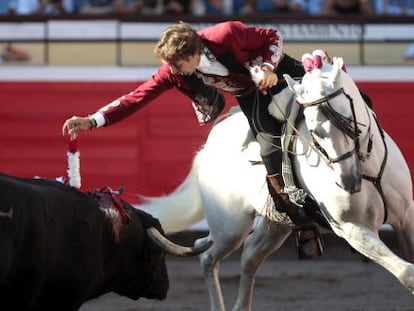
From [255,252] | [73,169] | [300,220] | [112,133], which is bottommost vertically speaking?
[112,133]

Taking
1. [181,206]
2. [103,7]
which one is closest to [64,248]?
[181,206]

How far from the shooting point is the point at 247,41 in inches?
177

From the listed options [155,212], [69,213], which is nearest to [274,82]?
[69,213]

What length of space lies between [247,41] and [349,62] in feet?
13.1

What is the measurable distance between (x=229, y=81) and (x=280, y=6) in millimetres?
4233

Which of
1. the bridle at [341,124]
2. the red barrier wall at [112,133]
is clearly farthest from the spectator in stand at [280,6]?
the bridle at [341,124]

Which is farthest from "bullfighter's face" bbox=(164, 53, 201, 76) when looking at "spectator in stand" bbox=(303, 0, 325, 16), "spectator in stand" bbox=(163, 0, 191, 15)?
"spectator in stand" bbox=(303, 0, 325, 16)

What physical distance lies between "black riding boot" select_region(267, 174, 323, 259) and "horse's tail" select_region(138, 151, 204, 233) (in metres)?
0.98

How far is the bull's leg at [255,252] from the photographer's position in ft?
17.2

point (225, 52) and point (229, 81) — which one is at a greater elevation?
point (225, 52)

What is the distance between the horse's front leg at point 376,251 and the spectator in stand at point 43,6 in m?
4.70

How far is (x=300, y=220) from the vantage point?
4.76 metres

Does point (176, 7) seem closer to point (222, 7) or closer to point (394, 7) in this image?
point (222, 7)

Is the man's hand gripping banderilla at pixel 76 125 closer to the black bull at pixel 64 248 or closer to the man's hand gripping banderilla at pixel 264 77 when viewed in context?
→ the black bull at pixel 64 248
